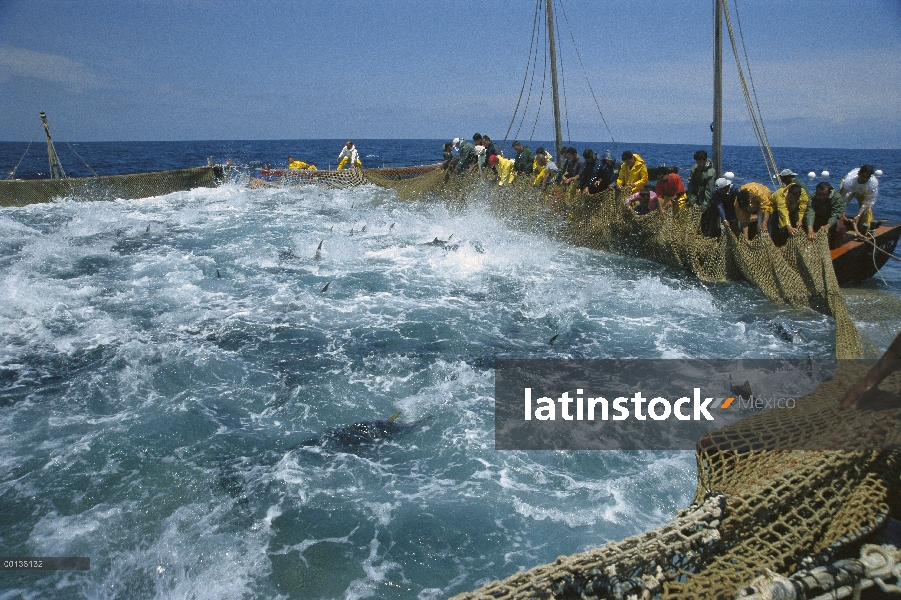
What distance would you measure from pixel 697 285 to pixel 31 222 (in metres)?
18.6

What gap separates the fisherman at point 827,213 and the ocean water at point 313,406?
1.55 metres

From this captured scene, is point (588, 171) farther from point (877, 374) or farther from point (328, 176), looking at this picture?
point (328, 176)

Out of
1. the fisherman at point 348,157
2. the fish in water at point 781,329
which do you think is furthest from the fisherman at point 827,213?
the fisherman at point 348,157

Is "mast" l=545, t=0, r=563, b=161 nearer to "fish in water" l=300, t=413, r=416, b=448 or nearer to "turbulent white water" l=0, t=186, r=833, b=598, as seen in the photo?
"turbulent white water" l=0, t=186, r=833, b=598

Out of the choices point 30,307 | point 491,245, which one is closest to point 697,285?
point 491,245

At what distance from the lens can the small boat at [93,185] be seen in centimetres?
1794

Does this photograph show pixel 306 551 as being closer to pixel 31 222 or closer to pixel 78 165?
pixel 31 222

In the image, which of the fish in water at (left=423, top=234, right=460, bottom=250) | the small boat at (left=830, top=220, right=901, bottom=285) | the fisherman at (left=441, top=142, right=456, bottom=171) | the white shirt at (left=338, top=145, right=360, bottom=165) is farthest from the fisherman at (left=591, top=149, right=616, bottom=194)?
the white shirt at (left=338, top=145, right=360, bottom=165)

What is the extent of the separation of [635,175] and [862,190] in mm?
4187

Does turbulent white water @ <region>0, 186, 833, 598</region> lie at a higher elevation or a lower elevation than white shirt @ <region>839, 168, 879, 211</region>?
lower

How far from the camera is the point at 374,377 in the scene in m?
7.66

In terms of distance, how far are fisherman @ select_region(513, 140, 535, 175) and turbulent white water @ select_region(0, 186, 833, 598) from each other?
254 centimetres

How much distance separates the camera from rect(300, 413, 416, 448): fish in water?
6164mm

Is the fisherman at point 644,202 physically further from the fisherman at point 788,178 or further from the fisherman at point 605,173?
the fisherman at point 788,178
